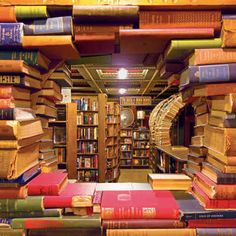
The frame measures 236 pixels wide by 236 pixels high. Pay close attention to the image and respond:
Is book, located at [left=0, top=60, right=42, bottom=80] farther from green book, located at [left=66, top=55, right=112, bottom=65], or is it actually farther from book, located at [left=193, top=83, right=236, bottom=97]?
book, located at [left=193, top=83, right=236, bottom=97]

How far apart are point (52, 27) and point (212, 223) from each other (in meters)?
1.14

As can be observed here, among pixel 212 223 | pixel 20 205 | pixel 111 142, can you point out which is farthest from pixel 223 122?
pixel 111 142

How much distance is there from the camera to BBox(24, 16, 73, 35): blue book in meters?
1.32

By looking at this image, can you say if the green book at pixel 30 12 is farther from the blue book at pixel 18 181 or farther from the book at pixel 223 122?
the book at pixel 223 122

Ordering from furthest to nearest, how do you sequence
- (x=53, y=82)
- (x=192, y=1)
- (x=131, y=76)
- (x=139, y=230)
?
(x=131, y=76), (x=53, y=82), (x=192, y=1), (x=139, y=230)

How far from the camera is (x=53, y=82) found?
→ 1631mm

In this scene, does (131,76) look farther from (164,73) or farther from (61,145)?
(164,73)

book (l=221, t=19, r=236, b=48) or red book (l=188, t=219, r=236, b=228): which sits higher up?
book (l=221, t=19, r=236, b=48)

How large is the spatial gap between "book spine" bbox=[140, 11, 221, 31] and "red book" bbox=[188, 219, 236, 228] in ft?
2.86

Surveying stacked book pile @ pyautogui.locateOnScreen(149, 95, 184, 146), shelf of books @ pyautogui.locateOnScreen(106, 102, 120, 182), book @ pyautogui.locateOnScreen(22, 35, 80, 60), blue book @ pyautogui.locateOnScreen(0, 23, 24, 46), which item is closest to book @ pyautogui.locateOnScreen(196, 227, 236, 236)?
book @ pyautogui.locateOnScreen(22, 35, 80, 60)

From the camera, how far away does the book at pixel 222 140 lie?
1.16 metres

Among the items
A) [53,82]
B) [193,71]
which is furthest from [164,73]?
[53,82]

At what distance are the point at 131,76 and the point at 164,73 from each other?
14.7 ft

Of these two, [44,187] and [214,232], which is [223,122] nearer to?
[214,232]
